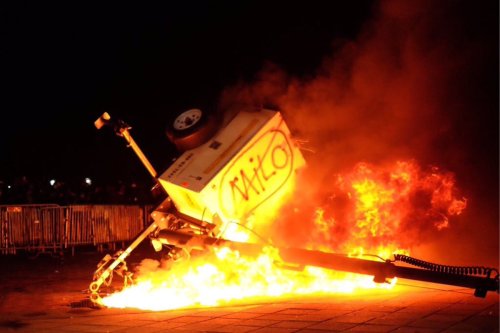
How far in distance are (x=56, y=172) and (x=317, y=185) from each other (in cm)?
1980

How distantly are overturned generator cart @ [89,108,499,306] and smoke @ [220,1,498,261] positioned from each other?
1155 mm

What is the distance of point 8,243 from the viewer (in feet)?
52.5

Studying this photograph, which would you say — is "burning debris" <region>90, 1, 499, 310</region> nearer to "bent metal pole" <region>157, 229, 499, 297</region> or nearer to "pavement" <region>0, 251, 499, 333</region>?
"bent metal pole" <region>157, 229, 499, 297</region>

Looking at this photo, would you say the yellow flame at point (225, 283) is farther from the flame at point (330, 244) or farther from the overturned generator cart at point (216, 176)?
the overturned generator cart at point (216, 176)

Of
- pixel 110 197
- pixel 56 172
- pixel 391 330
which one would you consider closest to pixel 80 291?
pixel 391 330

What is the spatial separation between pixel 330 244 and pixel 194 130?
2634mm

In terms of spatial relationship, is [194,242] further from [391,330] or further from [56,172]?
[56,172]

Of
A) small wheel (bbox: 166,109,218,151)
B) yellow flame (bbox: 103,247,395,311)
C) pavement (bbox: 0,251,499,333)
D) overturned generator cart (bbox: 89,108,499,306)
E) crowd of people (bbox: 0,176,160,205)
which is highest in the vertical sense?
crowd of people (bbox: 0,176,160,205)

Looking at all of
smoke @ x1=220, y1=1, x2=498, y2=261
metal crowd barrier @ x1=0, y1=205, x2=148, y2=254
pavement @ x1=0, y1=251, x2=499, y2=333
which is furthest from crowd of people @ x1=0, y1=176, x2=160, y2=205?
pavement @ x1=0, y1=251, x2=499, y2=333

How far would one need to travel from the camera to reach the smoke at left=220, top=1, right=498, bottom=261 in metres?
9.77

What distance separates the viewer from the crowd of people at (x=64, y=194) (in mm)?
17391

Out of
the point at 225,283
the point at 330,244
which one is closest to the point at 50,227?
the point at 225,283

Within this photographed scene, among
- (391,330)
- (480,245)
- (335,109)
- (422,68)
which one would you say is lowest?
(391,330)

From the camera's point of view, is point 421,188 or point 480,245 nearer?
point 421,188
